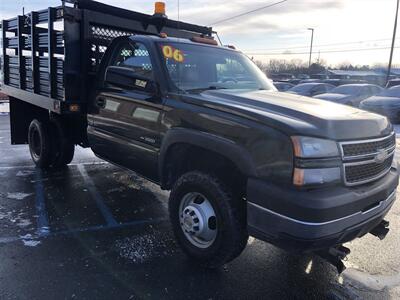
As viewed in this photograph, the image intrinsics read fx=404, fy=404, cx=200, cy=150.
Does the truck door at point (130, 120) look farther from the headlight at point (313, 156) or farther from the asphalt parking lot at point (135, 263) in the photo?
the headlight at point (313, 156)

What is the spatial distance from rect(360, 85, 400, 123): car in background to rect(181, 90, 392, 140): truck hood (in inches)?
501

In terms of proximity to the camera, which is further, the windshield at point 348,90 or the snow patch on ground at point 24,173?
the windshield at point 348,90

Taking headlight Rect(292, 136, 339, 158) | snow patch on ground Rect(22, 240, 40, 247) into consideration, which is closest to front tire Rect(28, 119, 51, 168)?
snow patch on ground Rect(22, 240, 40, 247)

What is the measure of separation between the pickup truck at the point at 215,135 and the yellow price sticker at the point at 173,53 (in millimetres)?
15

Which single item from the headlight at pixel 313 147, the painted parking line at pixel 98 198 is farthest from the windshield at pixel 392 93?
the headlight at pixel 313 147

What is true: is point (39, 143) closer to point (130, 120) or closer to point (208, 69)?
point (130, 120)

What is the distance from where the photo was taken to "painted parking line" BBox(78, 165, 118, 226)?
4.75 m

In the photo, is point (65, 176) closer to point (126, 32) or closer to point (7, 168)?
point (7, 168)

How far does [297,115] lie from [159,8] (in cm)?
357

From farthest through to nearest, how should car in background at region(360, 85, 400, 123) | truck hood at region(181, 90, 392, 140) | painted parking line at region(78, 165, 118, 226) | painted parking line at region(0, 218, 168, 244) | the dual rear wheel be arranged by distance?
car in background at region(360, 85, 400, 123), the dual rear wheel, painted parking line at region(78, 165, 118, 226), painted parking line at region(0, 218, 168, 244), truck hood at region(181, 90, 392, 140)

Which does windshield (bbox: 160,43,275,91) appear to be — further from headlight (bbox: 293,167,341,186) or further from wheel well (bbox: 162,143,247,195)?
headlight (bbox: 293,167,341,186)

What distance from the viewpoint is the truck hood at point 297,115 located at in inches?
114

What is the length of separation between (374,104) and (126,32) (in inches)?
487

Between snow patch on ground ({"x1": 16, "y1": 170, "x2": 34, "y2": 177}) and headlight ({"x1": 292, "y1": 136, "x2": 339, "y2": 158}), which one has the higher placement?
headlight ({"x1": 292, "y1": 136, "x2": 339, "y2": 158})
